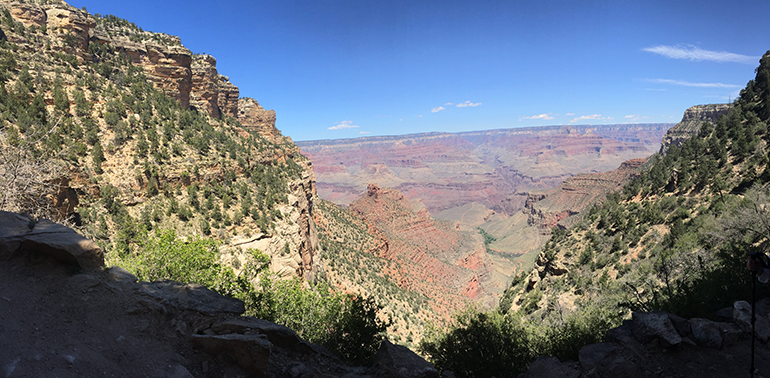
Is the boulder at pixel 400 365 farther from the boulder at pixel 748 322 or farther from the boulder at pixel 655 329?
the boulder at pixel 748 322

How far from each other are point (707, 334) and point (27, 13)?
44.7 meters

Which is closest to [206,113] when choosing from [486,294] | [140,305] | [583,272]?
[140,305]

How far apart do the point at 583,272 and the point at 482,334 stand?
54.8 ft

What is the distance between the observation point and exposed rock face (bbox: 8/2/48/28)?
2444 centimetres

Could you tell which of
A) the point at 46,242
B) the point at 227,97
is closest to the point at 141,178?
the point at 46,242

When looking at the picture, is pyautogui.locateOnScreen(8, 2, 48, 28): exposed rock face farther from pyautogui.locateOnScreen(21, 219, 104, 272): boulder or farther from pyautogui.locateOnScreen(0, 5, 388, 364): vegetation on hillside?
pyautogui.locateOnScreen(21, 219, 104, 272): boulder

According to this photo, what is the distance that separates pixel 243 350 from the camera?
7199 millimetres

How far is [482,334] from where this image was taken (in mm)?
12891

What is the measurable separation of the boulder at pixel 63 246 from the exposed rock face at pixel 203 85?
36.1 metres

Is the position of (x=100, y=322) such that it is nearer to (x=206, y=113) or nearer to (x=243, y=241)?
(x=243, y=241)

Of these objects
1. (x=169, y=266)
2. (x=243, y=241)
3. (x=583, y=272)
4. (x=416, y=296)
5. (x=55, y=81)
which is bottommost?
(x=416, y=296)

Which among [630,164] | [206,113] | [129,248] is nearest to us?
[129,248]

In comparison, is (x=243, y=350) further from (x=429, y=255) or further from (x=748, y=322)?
(x=429, y=255)

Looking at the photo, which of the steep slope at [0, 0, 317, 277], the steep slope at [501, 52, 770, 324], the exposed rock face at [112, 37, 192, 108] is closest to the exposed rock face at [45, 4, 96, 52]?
the steep slope at [0, 0, 317, 277]
